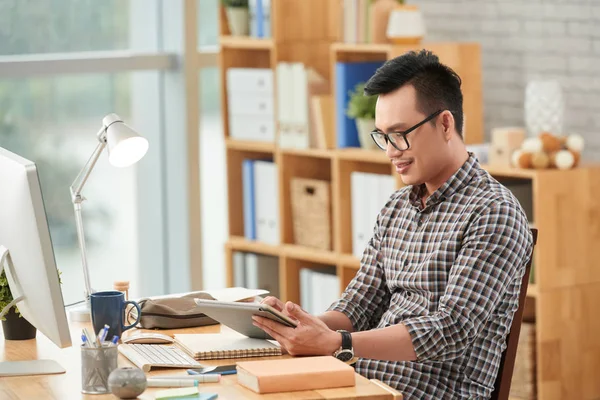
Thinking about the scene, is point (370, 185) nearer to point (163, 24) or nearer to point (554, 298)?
point (554, 298)

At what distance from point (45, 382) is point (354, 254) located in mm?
2518

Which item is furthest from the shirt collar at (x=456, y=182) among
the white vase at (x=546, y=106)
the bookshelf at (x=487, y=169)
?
the white vase at (x=546, y=106)

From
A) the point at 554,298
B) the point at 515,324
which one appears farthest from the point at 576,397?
the point at 515,324

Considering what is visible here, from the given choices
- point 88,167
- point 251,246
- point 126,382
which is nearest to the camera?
point 126,382

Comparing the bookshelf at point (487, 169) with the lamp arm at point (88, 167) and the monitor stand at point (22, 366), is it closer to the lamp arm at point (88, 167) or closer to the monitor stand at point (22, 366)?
the lamp arm at point (88, 167)

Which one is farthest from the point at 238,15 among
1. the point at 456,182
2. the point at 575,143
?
the point at 456,182

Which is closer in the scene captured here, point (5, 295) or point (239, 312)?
point (239, 312)

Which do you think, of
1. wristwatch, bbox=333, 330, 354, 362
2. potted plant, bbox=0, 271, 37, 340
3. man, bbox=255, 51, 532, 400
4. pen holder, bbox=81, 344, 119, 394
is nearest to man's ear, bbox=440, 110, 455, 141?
man, bbox=255, 51, 532, 400

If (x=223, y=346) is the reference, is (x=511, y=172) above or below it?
above

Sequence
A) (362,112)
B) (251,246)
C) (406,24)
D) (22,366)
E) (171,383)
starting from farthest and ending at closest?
(251,246) → (362,112) → (406,24) → (22,366) → (171,383)

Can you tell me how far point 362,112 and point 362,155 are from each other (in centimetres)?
18

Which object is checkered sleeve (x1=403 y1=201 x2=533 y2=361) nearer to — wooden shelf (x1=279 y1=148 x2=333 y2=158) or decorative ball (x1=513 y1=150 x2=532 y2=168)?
decorative ball (x1=513 y1=150 x2=532 y2=168)

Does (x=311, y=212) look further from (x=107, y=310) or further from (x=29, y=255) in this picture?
(x=29, y=255)

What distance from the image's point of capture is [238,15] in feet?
16.1
